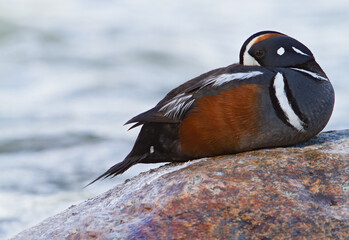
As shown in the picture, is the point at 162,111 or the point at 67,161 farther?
the point at 67,161

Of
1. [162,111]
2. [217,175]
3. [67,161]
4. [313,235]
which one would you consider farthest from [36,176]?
[313,235]

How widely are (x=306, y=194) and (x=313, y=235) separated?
1.15 feet

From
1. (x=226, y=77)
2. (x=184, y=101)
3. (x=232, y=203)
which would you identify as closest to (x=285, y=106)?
(x=226, y=77)

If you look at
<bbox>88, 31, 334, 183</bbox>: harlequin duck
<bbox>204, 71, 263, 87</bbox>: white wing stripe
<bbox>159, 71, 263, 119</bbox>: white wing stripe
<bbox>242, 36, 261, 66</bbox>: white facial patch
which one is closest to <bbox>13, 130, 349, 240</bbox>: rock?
<bbox>88, 31, 334, 183</bbox>: harlequin duck

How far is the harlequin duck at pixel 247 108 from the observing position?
452cm

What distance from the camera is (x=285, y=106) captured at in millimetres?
4543

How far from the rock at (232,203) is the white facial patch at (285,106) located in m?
0.18

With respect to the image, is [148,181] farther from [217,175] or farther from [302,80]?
[302,80]

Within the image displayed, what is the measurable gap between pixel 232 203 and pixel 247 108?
852 mm

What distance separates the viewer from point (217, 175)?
417 cm

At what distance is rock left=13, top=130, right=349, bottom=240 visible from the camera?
148 inches

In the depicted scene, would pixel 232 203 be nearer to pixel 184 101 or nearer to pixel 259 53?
pixel 184 101

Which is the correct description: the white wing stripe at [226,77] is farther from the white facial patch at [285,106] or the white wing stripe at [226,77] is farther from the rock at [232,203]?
the rock at [232,203]

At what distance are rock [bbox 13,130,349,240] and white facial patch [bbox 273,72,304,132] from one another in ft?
0.58
